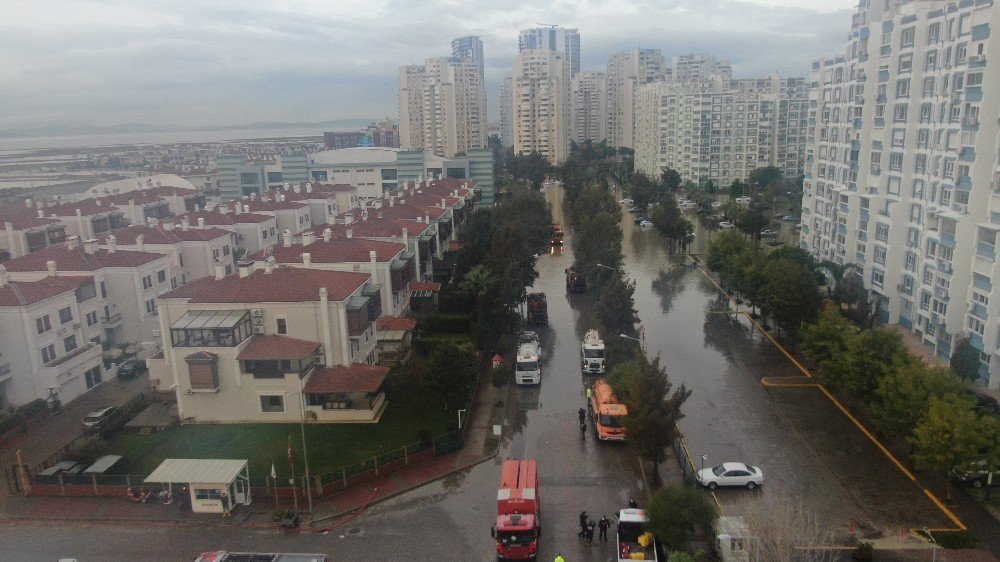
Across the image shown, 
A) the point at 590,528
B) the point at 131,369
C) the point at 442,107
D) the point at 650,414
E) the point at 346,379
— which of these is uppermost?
the point at 442,107

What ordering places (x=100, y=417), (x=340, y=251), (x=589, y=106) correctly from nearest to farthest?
(x=100, y=417)
(x=340, y=251)
(x=589, y=106)

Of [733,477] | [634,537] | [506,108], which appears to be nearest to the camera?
[634,537]

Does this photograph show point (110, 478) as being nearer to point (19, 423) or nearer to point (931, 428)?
point (19, 423)

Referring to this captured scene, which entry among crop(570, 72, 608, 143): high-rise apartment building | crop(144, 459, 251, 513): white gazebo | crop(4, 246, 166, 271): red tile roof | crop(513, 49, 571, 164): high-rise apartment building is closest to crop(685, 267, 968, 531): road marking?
crop(144, 459, 251, 513): white gazebo

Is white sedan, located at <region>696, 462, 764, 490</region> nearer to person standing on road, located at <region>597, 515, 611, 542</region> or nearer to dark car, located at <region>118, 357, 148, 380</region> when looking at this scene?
person standing on road, located at <region>597, 515, 611, 542</region>

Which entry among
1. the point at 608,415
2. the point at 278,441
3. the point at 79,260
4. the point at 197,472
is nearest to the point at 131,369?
the point at 79,260

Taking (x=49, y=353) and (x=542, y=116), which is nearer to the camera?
(x=49, y=353)

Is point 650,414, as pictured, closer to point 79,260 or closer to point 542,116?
point 79,260

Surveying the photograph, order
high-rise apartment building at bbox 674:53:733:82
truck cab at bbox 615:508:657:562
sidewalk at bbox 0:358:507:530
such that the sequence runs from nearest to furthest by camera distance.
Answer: truck cab at bbox 615:508:657:562 < sidewalk at bbox 0:358:507:530 < high-rise apartment building at bbox 674:53:733:82
